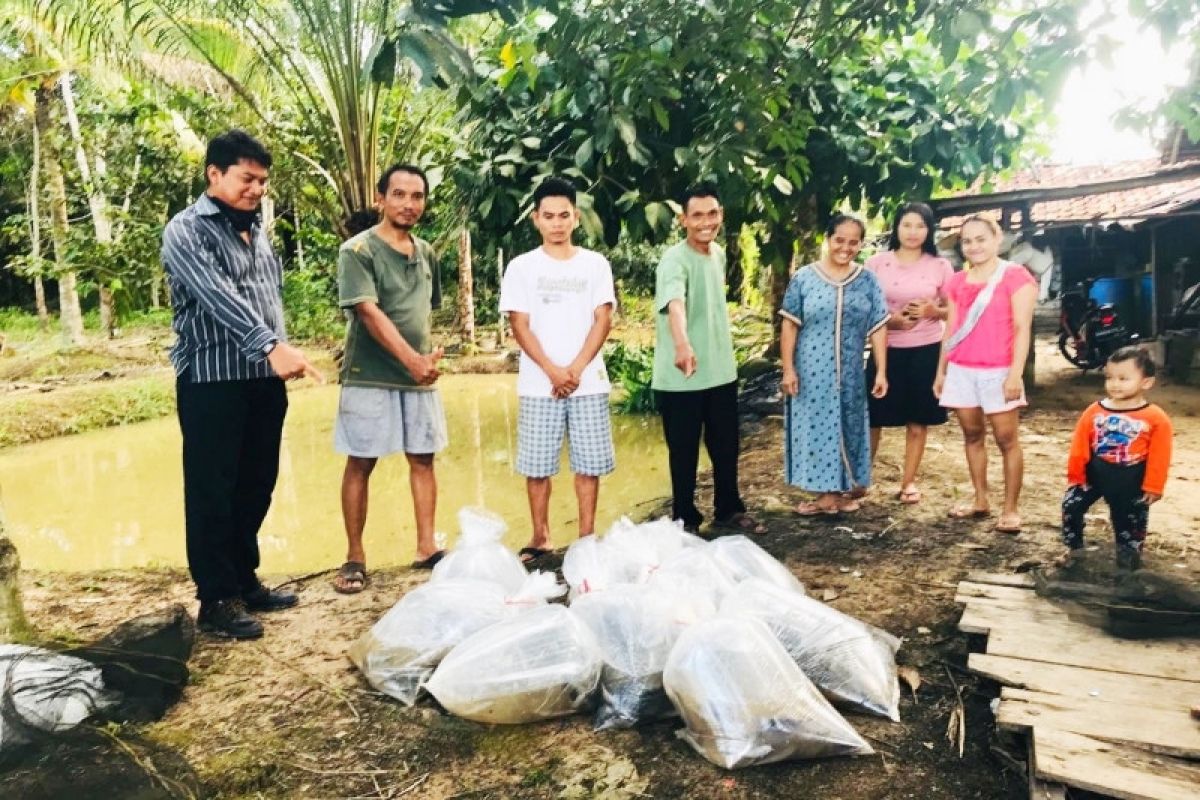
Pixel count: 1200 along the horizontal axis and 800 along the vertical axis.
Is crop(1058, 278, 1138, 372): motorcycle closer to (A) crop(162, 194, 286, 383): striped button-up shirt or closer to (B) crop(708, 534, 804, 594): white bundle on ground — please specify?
(B) crop(708, 534, 804, 594): white bundle on ground

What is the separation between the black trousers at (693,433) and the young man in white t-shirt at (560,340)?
335 mm

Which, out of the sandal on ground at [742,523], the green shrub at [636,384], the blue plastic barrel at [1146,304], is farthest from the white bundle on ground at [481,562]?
the blue plastic barrel at [1146,304]

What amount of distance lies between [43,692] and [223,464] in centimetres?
88

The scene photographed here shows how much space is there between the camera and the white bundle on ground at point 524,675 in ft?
7.12

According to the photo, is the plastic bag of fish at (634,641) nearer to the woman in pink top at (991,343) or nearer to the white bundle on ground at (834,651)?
the white bundle on ground at (834,651)

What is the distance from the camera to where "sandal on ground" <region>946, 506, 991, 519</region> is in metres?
3.82

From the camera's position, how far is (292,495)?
5.66m

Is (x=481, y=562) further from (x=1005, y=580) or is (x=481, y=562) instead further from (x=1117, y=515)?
(x=1117, y=515)

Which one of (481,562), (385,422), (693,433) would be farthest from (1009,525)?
(385,422)

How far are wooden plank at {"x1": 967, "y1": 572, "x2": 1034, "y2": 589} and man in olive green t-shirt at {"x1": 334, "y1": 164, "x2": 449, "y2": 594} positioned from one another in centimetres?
202

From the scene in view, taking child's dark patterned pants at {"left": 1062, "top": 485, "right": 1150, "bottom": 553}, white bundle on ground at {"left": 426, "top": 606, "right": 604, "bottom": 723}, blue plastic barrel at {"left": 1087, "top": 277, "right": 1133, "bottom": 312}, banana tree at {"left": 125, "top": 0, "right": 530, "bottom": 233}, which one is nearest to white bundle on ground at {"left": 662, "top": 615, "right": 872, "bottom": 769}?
white bundle on ground at {"left": 426, "top": 606, "right": 604, "bottom": 723}

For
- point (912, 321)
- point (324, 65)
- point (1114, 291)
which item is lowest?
point (912, 321)

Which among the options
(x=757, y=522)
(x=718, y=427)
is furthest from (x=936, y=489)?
(x=718, y=427)

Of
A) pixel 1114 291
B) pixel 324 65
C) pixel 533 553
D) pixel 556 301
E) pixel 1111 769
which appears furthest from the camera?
pixel 1114 291
